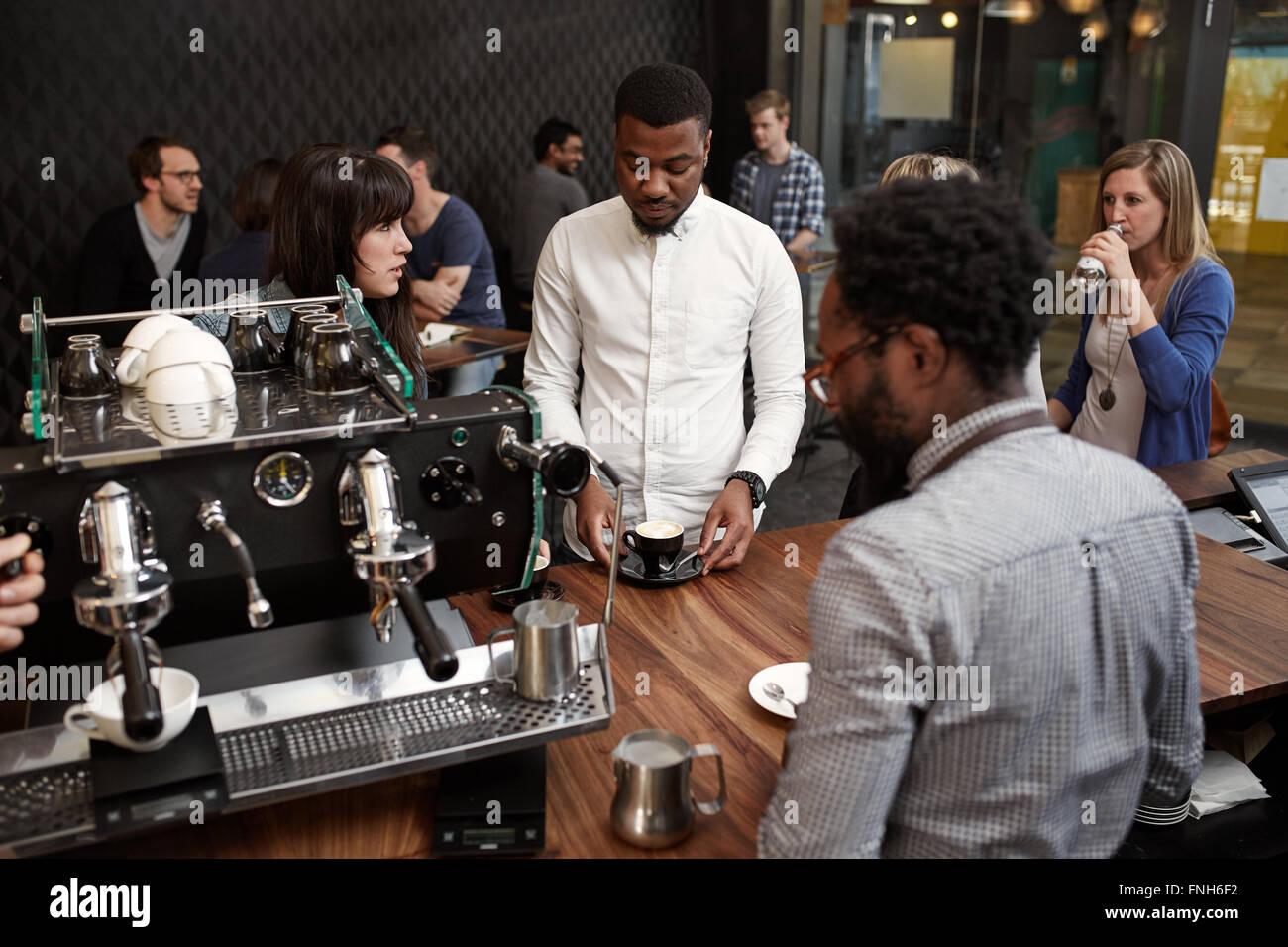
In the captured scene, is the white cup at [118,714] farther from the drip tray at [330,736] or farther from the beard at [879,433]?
the beard at [879,433]

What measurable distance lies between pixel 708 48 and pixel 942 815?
6925 mm

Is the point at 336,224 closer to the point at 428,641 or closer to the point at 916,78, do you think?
the point at 428,641

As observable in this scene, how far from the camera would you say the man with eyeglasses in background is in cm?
449

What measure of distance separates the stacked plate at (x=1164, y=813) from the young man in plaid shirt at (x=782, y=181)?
16.3ft

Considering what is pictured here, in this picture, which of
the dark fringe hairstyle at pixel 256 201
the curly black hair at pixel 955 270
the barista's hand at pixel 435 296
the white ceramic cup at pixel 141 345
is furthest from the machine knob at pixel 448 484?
the barista's hand at pixel 435 296

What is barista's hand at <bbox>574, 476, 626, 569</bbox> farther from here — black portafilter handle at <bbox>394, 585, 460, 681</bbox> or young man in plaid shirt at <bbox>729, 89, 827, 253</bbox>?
young man in plaid shirt at <bbox>729, 89, 827, 253</bbox>

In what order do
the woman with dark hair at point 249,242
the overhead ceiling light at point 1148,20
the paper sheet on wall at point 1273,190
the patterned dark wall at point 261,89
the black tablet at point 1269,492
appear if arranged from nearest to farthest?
the black tablet at point 1269,492 → the woman with dark hair at point 249,242 → the patterned dark wall at point 261,89 → the paper sheet on wall at point 1273,190 → the overhead ceiling light at point 1148,20

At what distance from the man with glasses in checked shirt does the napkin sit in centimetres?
71

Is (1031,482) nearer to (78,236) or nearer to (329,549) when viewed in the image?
(329,549)

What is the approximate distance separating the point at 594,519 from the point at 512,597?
269mm

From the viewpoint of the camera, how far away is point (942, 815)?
1141mm

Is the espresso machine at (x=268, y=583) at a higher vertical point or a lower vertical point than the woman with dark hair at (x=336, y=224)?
lower

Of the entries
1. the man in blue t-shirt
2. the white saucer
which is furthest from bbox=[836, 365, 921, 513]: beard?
the man in blue t-shirt

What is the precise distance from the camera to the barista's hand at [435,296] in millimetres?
4684
